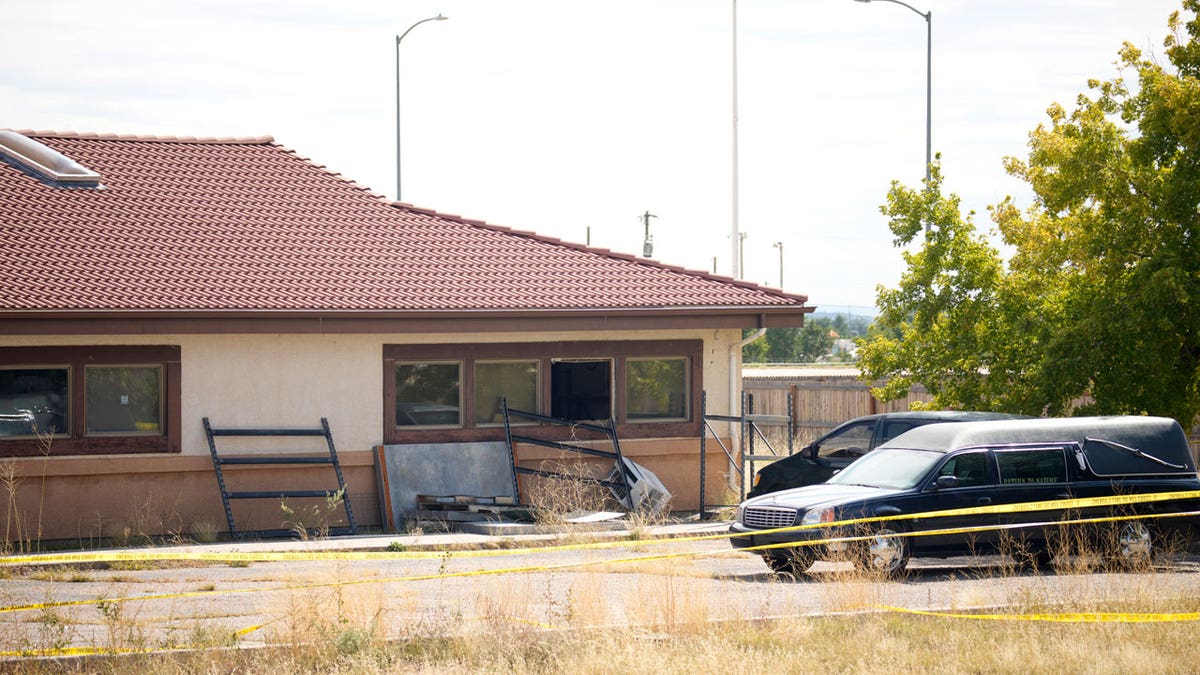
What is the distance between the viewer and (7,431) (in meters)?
17.8

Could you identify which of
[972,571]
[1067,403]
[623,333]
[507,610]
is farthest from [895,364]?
[507,610]

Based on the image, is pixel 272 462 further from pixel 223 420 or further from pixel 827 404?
pixel 827 404

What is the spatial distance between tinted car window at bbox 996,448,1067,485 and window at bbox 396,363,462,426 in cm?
850

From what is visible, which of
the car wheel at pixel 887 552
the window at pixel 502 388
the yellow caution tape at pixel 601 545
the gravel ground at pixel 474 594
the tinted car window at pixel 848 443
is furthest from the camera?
the window at pixel 502 388

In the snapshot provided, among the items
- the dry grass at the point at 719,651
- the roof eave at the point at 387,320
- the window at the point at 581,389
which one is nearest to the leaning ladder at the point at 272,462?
the roof eave at the point at 387,320

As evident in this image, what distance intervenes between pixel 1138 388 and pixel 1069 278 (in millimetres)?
2135

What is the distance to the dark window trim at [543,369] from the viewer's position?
20016mm

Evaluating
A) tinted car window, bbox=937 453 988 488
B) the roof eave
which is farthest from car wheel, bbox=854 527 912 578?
the roof eave

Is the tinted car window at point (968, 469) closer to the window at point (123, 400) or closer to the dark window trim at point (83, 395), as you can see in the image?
the dark window trim at point (83, 395)

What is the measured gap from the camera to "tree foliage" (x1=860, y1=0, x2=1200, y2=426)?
18.1 metres

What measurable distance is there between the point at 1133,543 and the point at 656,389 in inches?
337

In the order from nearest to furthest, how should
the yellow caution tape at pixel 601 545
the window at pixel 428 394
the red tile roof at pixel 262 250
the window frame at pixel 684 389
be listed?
the yellow caution tape at pixel 601 545
the red tile roof at pixel 262 250
the window at pixel 428 394
the window frame at pixel 684 389

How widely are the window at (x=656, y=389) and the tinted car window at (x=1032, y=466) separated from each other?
7573mm

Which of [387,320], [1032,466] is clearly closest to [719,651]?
[1032,466]
